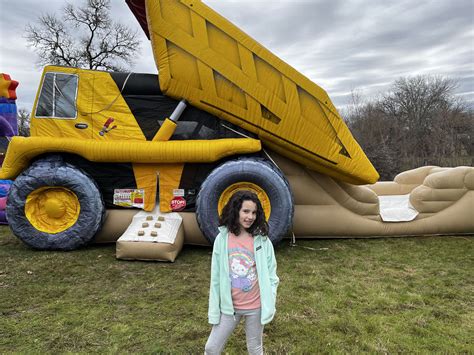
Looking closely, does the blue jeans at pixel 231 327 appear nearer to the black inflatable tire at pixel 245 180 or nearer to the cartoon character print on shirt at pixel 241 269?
the cartoon character print on shirt at pixel 241 269

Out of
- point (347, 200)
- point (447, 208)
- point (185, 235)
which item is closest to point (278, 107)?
point (347, 200)

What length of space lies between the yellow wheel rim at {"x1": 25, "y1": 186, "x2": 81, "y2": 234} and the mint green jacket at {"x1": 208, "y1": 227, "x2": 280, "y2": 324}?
10.4 feet

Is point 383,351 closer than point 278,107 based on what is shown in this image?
Yes

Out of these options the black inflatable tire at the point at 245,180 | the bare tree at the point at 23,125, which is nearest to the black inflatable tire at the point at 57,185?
the black inflatable tire at the point at 245,180

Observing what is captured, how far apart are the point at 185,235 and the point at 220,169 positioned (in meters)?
0.95

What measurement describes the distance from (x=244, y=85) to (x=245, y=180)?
1.13m

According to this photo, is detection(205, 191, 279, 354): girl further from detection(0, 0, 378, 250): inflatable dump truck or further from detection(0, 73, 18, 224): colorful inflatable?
detection(0, 73, 18, 224): colorful inflatable

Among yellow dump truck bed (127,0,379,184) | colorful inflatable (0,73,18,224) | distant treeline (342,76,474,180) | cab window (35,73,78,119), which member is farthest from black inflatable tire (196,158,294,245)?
distant treeline (342,76,474,180)

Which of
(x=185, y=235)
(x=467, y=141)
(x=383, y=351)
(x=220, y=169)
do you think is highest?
(x=467, y=141)

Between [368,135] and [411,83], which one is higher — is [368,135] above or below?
below

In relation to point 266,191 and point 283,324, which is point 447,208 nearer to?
point 266,191

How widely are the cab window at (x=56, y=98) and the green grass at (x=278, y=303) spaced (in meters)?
1.70

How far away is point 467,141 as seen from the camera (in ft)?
53.3

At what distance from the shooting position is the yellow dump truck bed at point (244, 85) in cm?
420
